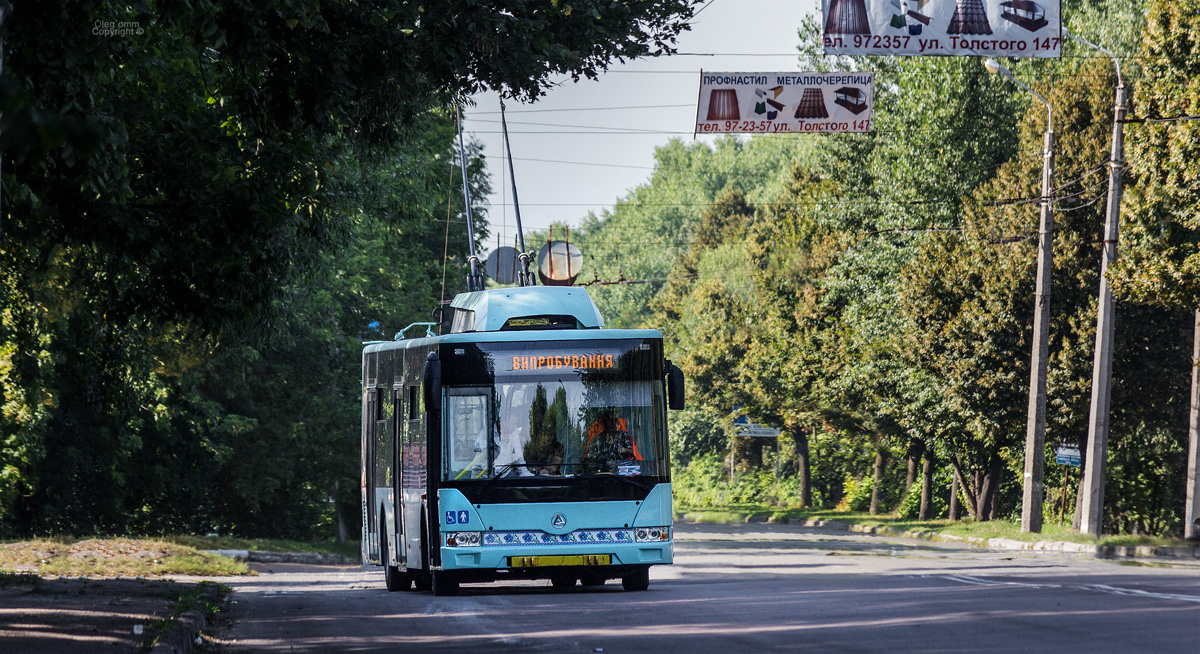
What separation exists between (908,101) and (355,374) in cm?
1954

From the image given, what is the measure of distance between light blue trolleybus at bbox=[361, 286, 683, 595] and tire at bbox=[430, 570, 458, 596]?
0.24 ft

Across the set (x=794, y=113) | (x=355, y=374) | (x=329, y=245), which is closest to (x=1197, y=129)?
(x=794, y=113)

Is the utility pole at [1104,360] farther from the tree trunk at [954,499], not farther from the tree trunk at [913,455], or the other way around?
the tree trunk at [913,455]

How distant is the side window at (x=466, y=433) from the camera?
16.2 m

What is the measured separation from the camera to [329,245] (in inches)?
717

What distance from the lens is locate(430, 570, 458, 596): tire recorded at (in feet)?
55.5

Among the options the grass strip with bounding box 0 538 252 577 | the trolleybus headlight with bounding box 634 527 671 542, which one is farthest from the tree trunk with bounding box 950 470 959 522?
the trolleybus headlight with bounding box 634 527 671 542

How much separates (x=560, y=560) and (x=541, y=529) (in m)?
0.41

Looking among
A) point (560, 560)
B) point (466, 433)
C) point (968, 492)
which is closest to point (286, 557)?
point (466, 433)

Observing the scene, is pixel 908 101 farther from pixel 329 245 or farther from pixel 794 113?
pixel 329 245

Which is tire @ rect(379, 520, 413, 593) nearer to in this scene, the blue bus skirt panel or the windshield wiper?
the blue bus skirt panel

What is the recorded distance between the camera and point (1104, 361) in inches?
1184

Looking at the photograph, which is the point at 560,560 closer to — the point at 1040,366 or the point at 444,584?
the point at 444,584

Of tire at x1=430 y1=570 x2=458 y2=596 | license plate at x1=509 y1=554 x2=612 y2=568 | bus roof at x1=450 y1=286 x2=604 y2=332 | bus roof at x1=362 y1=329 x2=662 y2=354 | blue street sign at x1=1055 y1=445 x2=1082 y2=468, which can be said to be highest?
bus roof at x1=450 y1=286 x2=604 y2=332
